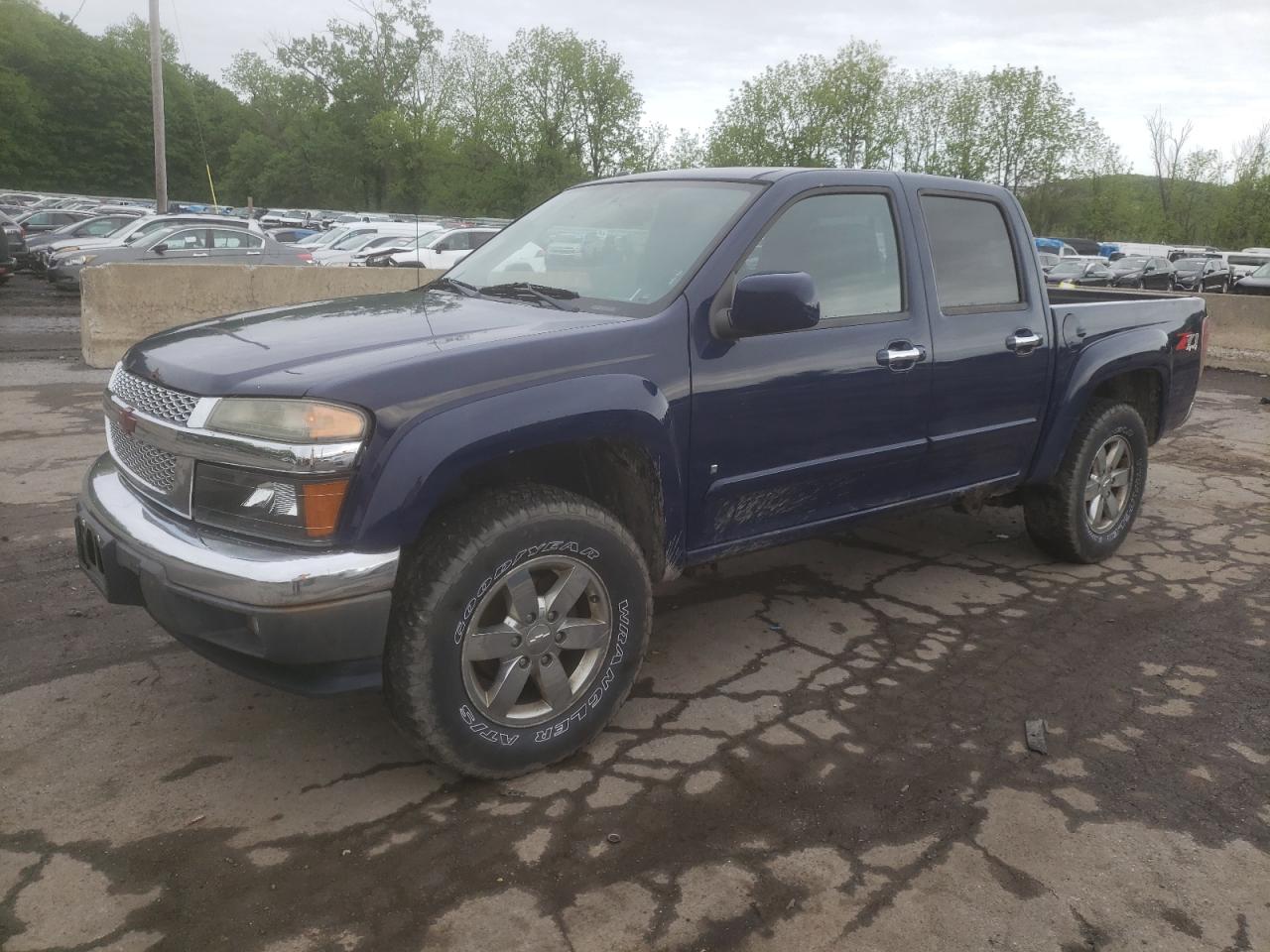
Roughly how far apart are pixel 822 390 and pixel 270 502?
6.22ft

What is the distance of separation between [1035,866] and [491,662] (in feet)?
5.18

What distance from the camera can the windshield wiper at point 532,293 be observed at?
332cm

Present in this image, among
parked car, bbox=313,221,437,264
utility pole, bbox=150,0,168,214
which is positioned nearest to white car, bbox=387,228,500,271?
parked car, bbox=313,221,437,264

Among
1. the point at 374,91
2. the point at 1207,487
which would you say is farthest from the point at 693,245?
the point at 374,91

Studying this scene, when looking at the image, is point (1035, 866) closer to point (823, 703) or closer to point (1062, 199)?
point (823, 703)

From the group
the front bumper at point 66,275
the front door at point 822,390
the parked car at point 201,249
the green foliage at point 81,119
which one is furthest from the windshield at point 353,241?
the green foliage at point 81,119

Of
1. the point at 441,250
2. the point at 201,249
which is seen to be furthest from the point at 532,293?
the point at 441,250

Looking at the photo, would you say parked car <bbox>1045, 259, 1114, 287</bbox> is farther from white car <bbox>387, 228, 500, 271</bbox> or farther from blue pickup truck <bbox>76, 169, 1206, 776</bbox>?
blue pickup truck <bbox>76, 169, 1206, 776</bbox>

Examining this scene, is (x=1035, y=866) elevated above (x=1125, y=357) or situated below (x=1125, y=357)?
below

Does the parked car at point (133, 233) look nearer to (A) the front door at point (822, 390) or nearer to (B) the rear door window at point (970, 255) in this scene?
(B) the rear door window at point (970, 255)

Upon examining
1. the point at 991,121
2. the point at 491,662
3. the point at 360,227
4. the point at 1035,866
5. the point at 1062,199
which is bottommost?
the point at 1035,866

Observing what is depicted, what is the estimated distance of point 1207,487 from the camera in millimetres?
6660

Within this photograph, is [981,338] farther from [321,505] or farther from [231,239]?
[231,239]

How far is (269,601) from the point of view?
7.68ft
